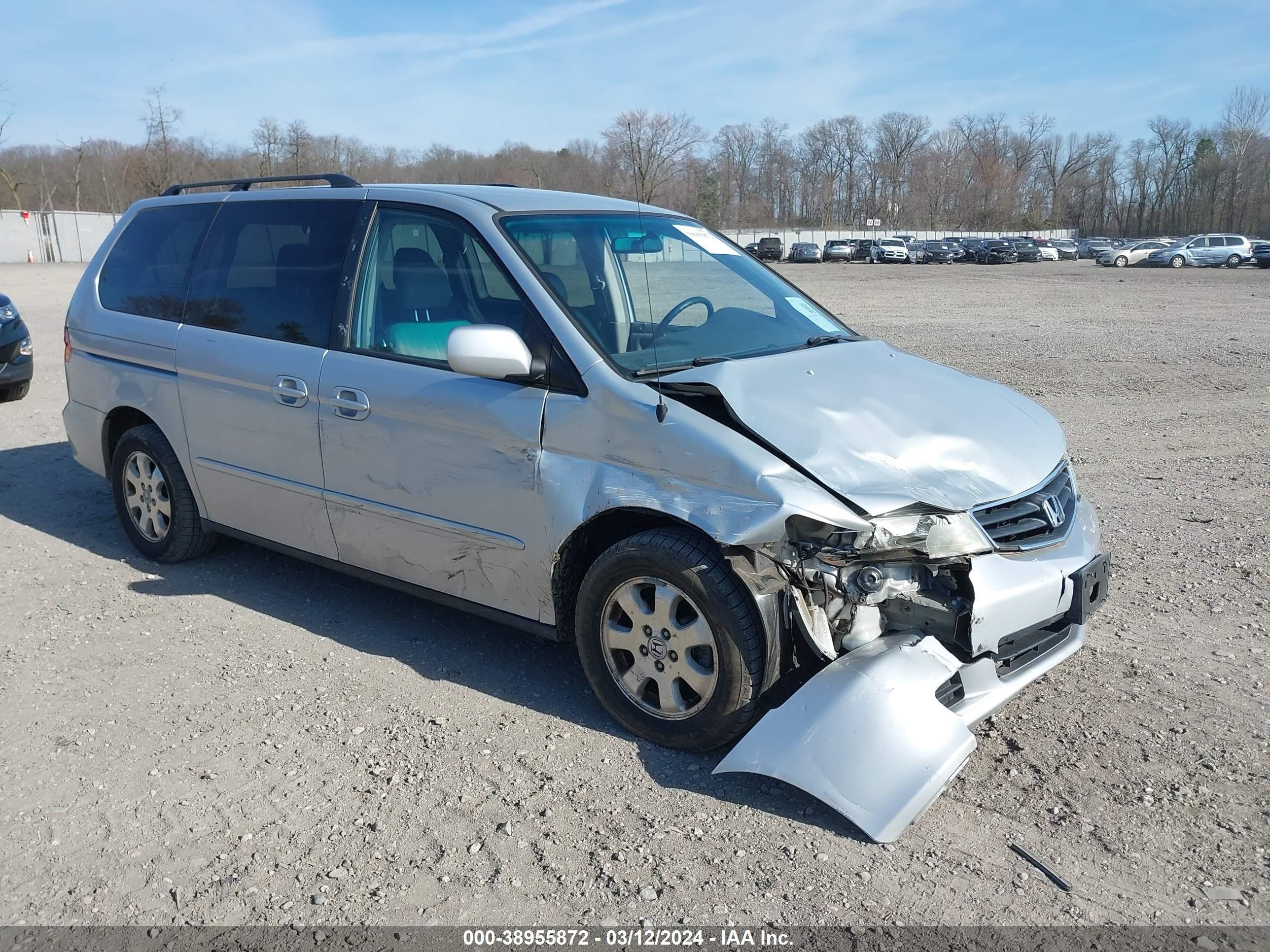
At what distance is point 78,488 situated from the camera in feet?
24.1

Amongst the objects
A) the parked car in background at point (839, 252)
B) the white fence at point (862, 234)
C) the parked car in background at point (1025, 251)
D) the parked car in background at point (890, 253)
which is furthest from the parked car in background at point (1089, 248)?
the parked car in background at point (839, 252)

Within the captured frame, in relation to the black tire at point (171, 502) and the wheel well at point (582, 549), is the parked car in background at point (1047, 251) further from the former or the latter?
the wheel well at point (582, 549)

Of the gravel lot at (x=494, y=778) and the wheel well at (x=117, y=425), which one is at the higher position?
the wheel well at (x=117, y=425)

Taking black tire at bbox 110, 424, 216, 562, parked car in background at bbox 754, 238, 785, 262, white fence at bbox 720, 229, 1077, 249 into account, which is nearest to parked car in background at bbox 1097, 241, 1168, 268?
parked car in background at bbox 754, 238, 785, 262

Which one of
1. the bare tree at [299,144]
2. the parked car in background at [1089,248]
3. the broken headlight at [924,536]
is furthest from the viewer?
the parked car in background at [1089,248]

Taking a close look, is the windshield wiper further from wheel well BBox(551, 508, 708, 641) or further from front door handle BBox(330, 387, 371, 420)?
front door handle BBox(330, 387, 371, 420)

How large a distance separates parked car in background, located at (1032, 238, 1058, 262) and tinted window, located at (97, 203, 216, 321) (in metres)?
59.3

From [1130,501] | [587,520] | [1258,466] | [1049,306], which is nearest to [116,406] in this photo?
[587,520]

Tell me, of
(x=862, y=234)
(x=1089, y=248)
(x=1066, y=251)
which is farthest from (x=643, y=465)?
(x=862, y=234)

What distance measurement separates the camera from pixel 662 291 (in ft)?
14.8

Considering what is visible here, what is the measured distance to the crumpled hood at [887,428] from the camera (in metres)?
3.39

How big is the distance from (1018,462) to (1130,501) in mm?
3494

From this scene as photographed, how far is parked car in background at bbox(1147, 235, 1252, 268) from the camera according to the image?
47250 millimetres

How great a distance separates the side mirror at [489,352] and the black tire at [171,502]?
2366 mm
